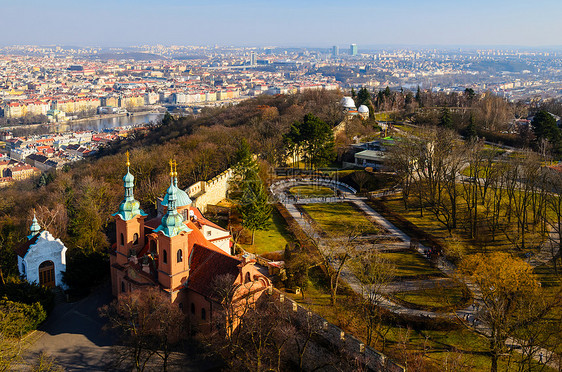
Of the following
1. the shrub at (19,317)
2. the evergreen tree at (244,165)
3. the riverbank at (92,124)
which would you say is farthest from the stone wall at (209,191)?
the riverbank at (92,124)

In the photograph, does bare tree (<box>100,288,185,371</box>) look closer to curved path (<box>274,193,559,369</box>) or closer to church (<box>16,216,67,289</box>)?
church (<box>16,216,67,289</box>)

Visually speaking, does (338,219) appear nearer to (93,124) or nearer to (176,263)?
(176,263)

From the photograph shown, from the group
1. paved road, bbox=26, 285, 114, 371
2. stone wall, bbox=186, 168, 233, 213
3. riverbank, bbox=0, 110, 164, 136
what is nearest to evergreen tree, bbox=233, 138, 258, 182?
stone wall, bbox=186, 168, 233, 213

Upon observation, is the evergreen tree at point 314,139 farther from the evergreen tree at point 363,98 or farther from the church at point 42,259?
the church at point 42,259

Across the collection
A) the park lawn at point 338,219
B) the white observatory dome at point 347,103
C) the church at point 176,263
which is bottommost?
the park lawn at point 338,219

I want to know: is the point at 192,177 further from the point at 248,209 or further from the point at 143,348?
the point at 143,348

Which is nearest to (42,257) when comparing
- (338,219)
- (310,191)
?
(338,219)
